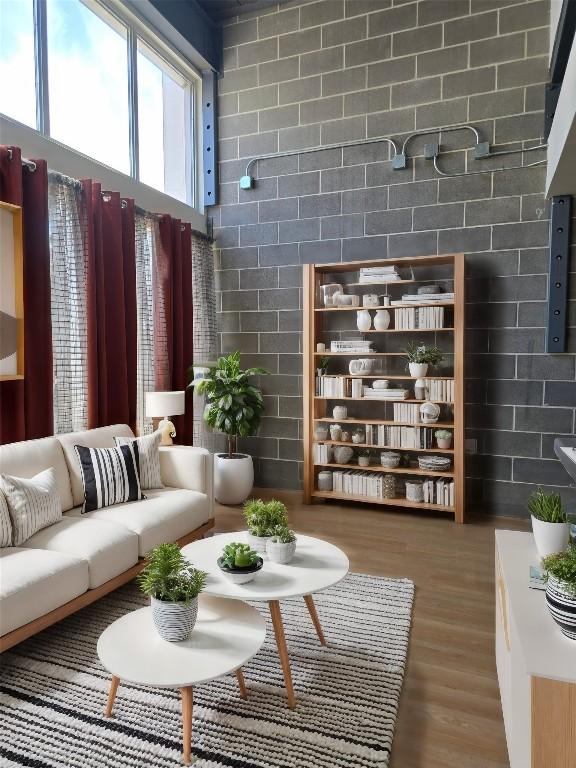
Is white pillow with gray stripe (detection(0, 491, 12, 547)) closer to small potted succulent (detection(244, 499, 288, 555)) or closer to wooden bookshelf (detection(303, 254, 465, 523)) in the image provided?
small potted succulent (detection(244, 499, 288, 555))

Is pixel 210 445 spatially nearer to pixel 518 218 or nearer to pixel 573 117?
pixel 518 218

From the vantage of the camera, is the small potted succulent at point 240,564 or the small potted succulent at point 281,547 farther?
the small potted succulent at point 281,547

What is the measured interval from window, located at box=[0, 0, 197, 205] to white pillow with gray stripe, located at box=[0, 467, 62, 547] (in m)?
2.15

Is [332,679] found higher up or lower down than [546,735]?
lower down

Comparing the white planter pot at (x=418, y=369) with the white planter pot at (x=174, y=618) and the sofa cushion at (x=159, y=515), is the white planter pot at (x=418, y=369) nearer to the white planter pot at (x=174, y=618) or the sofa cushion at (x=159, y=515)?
the sofa cushion at (x=159, y=515)

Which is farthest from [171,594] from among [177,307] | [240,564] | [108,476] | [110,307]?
[177,307]

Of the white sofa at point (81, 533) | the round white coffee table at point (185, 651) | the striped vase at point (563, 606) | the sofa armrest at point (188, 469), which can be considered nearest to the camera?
the striped vase at point (563, 606)

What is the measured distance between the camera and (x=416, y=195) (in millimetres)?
4137

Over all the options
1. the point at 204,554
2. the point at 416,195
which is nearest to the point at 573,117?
the point at 416,195

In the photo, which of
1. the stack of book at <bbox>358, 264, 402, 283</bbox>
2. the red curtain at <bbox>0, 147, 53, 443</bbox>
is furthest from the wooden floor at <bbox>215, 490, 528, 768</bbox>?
the stack of book at <bbox>358, 264, 402, 283</bbox>

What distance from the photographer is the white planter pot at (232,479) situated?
4262mm

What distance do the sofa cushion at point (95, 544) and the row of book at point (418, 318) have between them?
2492mm

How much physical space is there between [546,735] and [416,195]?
3.79 metres

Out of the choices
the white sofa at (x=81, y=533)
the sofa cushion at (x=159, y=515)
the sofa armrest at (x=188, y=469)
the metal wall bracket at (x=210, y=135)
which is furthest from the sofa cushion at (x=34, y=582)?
the metal wall bracket at (x=210, y=135)
